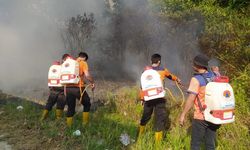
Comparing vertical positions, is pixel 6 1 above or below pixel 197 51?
above

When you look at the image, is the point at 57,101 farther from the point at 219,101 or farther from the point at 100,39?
the point at 100,39

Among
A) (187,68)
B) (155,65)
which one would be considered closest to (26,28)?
(187,68)

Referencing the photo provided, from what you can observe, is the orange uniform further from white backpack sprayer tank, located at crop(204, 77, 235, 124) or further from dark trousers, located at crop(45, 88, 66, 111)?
dark trousers, located at crop(45, 88, 66, 111)

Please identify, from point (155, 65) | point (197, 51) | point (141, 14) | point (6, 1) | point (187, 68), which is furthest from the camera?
point (6, 1)

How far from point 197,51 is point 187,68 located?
112cm

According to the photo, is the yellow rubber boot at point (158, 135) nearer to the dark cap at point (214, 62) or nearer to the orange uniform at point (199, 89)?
the orange uniform at point (199, 89)

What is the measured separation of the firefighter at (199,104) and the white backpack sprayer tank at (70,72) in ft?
9.16

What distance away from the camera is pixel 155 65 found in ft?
21.5

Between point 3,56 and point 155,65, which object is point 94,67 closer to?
point 3,56

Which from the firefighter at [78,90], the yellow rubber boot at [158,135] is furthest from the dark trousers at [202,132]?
the firefighter at [78,90]

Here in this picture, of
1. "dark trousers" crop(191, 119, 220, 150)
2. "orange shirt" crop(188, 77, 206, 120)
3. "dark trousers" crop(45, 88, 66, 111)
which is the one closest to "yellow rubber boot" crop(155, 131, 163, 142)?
"dark trousers" crop(191, 119, 220, 150)

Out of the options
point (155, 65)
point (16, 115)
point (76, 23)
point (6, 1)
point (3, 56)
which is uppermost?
point (6, 1)

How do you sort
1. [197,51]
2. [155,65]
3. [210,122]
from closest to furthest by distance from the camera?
[210,122] → [155,65] → [197,51]

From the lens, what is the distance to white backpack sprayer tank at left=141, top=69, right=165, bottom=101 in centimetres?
615
